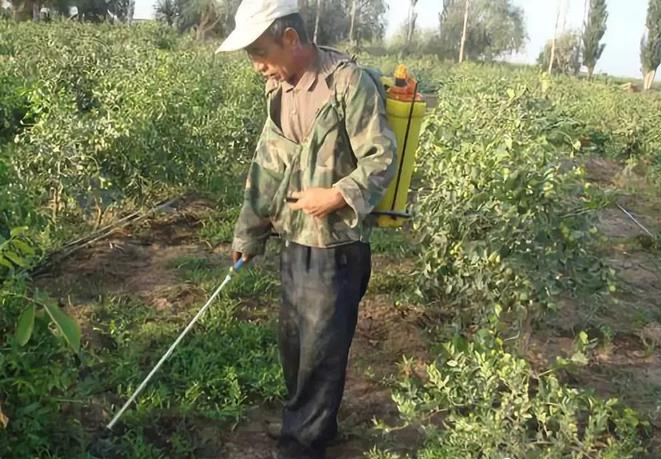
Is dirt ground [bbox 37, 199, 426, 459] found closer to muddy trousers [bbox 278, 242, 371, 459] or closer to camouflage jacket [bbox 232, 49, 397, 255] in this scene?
muddy trousers [bbox 278, 242, 371, 459]

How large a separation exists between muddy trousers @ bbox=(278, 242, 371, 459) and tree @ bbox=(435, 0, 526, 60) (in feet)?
156

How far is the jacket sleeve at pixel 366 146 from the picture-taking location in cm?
275

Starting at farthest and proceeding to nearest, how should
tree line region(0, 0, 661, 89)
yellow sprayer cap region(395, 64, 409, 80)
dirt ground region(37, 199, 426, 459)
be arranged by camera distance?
tree line region(0, 0, 661, 89) → dirt ground region(37, 199, 426, 459) → yellow sprayer cap region(395, 64, 409, 80)

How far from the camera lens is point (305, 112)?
291cm


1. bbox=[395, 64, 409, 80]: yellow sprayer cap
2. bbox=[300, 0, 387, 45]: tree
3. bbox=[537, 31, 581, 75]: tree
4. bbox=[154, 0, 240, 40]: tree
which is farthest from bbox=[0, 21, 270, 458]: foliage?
bbox=[537, 31, 581, 75]: tree

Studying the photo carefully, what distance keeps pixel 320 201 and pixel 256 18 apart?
0.64m

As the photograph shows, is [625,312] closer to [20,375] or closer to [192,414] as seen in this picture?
[192,414]

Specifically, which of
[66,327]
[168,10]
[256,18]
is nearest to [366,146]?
[256,18]

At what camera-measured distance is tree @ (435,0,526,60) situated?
50375 millimetres

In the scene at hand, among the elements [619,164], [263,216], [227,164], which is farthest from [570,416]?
[619,164]

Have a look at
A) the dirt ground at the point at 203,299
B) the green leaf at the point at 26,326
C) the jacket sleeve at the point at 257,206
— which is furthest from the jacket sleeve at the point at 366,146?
the green leaf at the point at 26,326

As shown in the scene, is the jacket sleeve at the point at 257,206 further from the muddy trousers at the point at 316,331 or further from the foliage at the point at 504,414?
the foliage at the point at 504,414

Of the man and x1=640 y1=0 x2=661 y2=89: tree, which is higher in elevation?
x1=640 y1=0 x2=661 y2=89: tree

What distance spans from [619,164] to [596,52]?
30.2 meters
